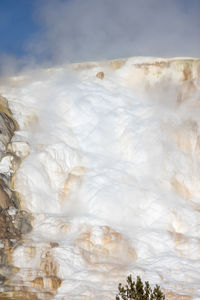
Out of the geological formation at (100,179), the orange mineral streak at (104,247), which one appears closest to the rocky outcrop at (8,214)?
the geological formation at (100,179)

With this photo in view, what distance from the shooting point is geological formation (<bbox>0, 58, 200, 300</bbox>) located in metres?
12.6

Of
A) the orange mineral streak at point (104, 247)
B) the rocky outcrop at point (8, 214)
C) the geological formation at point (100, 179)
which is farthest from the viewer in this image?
the orange mineral streak at point (104, 247)

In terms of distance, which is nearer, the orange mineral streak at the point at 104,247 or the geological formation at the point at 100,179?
the geological formation at the point at 100,179

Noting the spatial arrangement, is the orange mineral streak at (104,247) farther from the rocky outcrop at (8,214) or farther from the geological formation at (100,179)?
the rocky outcrop at (8,214)

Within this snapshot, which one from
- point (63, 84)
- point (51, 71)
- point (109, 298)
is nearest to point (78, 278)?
point (109, 298)

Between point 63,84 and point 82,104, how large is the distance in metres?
2.54

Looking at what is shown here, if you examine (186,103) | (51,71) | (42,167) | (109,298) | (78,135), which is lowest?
(109,298)

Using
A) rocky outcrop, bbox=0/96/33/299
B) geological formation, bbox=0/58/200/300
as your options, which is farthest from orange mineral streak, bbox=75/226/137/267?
rocky outcrop, bbox=0/96/33/299

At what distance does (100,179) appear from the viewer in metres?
17.8

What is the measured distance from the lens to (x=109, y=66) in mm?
27125

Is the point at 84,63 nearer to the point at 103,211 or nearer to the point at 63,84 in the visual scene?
the point at 63,84

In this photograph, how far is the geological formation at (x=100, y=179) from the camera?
495 inches

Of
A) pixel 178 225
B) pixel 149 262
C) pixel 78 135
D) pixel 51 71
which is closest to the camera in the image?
pixel 149 262

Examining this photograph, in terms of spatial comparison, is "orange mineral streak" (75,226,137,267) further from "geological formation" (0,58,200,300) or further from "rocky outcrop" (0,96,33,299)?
"rocky outcrop" (0,96,33,299)
